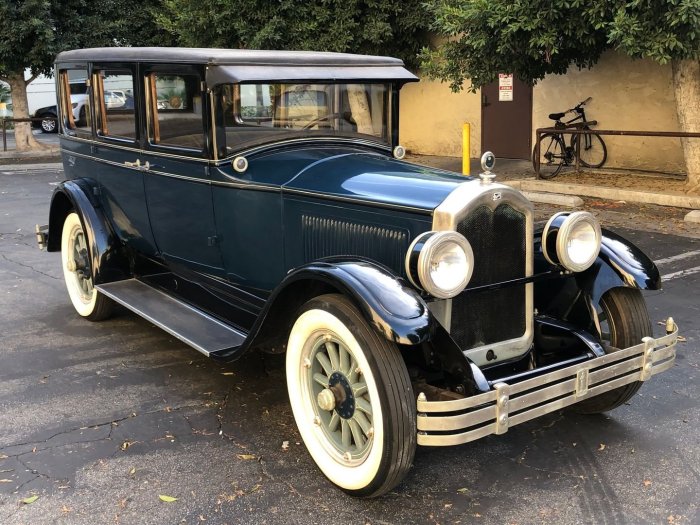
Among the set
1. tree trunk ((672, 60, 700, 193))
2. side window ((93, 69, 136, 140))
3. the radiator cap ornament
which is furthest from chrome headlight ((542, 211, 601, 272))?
tree trunk ((672, 60, 700, 193))

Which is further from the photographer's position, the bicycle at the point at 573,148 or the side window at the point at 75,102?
the bicycle at the point at 573,148

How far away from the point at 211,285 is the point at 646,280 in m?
2.43

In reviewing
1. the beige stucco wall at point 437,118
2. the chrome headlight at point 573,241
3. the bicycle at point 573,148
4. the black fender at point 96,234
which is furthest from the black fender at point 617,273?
the beige stucco wall at point 437,118

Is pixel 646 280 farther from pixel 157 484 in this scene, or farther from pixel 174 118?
pixel 174 118

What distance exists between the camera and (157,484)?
3115 mm

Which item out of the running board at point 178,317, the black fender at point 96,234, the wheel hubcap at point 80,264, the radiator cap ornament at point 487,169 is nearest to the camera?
the radiator cap ornament at point 487,169

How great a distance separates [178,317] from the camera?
426cm

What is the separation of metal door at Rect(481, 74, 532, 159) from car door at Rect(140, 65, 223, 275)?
31.9 ft

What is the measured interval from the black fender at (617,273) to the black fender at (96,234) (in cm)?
309

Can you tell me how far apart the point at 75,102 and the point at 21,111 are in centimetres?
1285

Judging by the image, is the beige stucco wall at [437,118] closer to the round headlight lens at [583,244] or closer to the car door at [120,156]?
the car door at [120,156]

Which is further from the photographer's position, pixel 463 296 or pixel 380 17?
pixel 380 17

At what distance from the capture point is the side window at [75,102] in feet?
17.0

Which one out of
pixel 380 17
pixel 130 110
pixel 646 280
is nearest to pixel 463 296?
pixel 646 280
